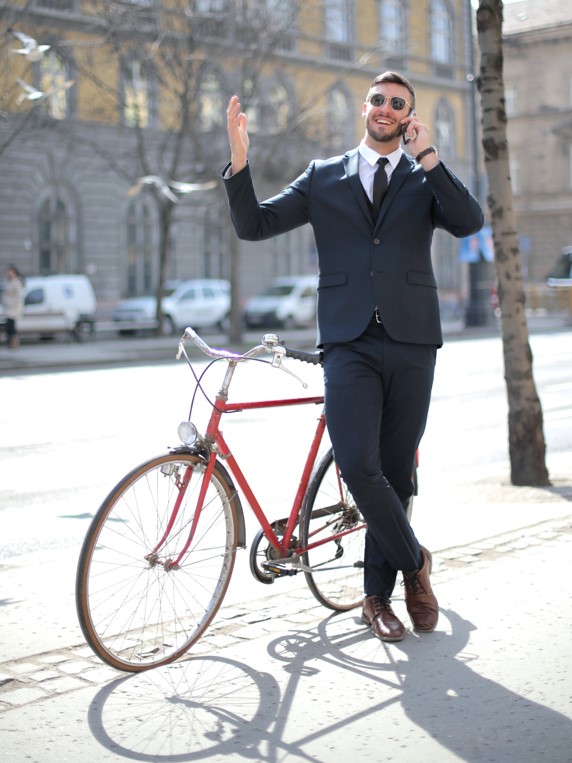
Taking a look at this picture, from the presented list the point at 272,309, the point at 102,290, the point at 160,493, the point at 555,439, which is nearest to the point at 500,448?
the point at 555,439

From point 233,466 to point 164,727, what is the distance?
1111 mm

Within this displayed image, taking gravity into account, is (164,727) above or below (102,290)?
below

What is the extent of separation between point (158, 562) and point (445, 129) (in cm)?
4794

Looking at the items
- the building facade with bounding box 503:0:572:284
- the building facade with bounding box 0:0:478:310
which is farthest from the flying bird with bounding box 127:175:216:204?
the building facade with bounding box 503:0:572:284

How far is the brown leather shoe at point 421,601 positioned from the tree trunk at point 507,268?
3.41 meters

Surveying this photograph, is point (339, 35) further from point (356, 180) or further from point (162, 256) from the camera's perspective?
point (356, 180)

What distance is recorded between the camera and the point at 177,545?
428 cm

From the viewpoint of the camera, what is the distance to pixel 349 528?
16.1 ft

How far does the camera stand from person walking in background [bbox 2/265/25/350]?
26031 mm

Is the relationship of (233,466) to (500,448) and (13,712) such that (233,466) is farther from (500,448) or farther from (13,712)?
(500,448)

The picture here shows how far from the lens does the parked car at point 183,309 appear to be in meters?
34.3

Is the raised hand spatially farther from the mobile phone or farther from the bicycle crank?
the bicycle crank

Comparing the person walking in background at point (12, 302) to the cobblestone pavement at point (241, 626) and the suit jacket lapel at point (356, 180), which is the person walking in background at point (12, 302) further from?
the suit jacket lapel at point (356, 180)

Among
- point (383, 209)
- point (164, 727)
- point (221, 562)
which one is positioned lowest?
point (164, 727)
